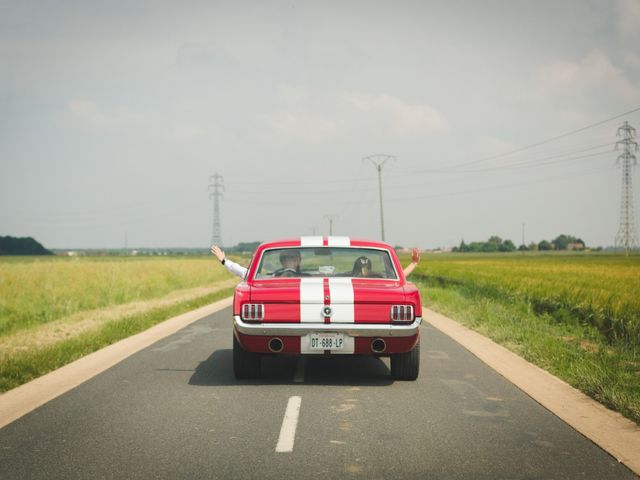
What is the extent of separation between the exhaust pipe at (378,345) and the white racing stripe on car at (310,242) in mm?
1538

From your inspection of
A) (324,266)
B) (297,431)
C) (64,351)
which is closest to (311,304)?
(324,266)

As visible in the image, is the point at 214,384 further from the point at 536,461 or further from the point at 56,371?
the point at 536,461

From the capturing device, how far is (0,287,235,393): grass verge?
25.3 ft

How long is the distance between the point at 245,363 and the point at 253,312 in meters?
0.79

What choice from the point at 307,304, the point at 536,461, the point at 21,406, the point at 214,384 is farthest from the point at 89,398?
the point at 536,461

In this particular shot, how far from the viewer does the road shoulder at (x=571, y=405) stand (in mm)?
4809

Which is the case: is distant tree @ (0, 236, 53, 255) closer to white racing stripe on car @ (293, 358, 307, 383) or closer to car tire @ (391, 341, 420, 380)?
white racing stripe on car @ (293, 358, 307, 383)

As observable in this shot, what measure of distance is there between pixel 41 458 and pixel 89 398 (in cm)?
196

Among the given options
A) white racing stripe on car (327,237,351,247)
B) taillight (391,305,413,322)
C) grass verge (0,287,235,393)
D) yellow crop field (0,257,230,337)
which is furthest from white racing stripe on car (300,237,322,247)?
yellow crop field (0,257,230,337)

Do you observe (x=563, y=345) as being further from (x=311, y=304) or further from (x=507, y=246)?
(x=507, y=246)

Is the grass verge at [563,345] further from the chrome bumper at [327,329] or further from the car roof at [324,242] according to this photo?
the car roof at [324,242]

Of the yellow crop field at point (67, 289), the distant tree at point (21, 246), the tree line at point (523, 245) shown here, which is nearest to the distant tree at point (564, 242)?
the tree line at point (523, 245)

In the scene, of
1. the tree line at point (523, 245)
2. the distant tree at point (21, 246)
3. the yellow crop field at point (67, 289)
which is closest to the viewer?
the yellow crop field at point (67, 289)

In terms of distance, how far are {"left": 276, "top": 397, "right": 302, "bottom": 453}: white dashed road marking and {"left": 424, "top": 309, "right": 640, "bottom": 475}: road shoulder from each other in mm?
2204
